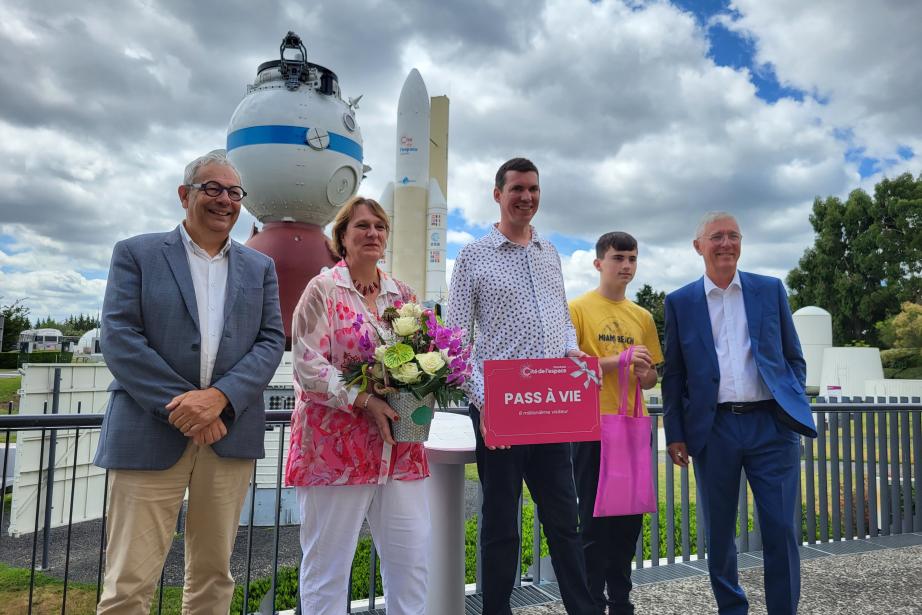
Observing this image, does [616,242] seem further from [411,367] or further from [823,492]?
[823,492]

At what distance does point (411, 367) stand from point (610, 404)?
1365 mm

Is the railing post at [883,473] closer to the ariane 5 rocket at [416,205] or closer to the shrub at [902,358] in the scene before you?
the ariane 5 rocket at [416,205]

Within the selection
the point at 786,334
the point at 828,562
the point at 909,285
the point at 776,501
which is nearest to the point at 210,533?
the point at 776,501

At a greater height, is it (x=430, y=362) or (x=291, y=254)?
(x=291, y=254)

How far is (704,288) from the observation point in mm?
3150

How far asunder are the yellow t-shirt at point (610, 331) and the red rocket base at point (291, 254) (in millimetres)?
6739

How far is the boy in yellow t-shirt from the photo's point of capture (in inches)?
118

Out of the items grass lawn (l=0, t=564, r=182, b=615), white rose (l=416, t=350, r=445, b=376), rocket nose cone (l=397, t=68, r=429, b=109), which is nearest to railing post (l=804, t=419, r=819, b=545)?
white rose (l=416, t=350, r=445, b=376)

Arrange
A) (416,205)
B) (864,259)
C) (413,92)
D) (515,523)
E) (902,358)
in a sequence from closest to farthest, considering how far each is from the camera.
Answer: (515,523), (413,92), (902,358), (416,205), (864,259)

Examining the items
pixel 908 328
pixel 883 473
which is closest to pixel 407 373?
pixel 883 473

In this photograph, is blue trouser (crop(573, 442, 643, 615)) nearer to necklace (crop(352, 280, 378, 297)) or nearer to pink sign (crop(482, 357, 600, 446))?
pink sign (crop(482, 357, 600, 446))

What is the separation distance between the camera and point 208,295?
2.33 metres

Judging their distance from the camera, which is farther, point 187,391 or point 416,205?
point 416,205

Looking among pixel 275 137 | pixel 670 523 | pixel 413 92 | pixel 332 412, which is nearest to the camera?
pixel 332 412
